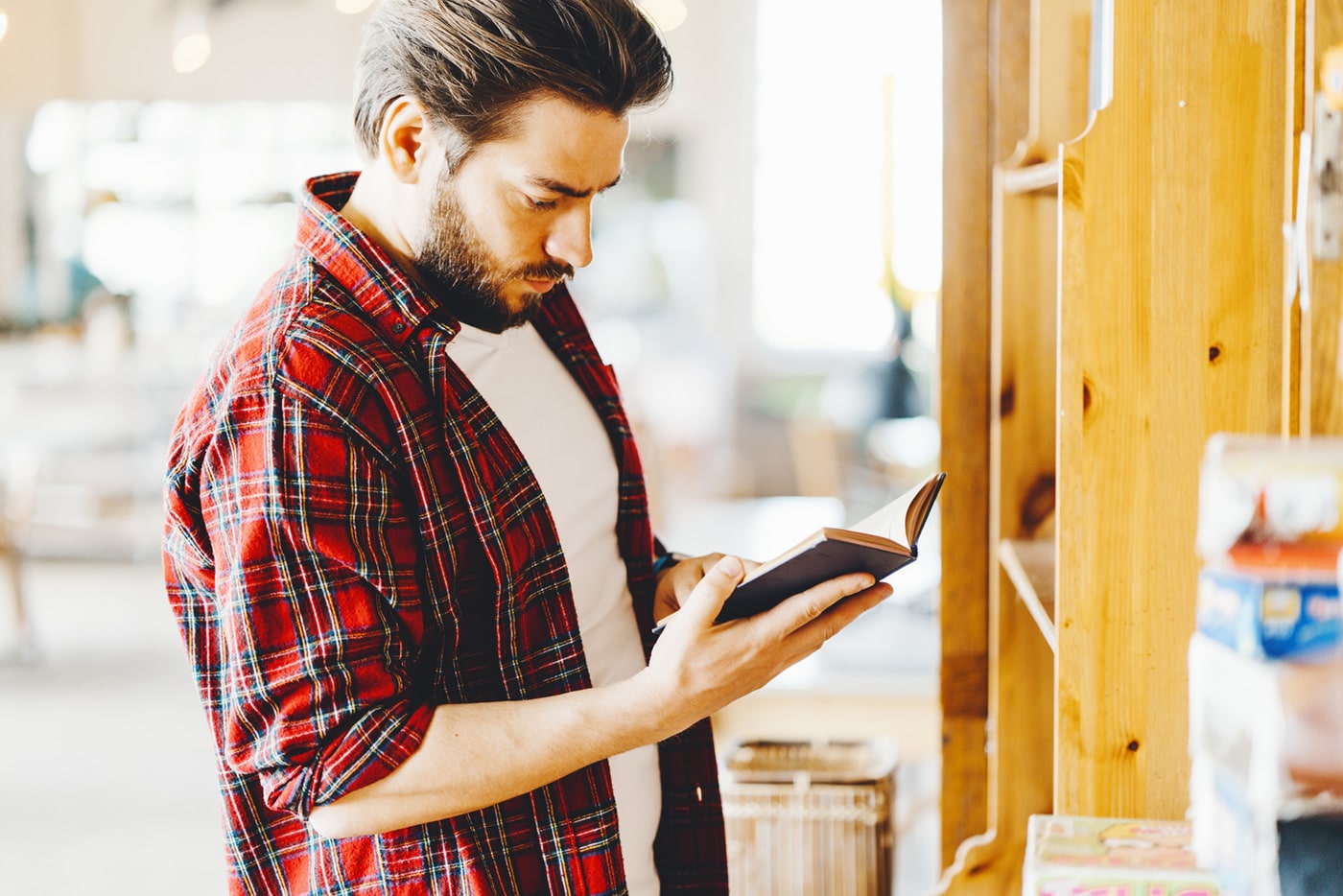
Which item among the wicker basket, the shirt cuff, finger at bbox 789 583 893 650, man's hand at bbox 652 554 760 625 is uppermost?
finger at bbox 789 583 893 650

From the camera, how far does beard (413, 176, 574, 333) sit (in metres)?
1.19

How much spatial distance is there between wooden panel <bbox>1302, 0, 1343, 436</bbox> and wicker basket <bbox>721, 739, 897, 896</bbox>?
5.18 ft

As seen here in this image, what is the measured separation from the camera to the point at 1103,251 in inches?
41.4

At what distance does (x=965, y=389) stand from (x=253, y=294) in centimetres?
274

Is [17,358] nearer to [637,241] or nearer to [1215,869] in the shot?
[637,241]

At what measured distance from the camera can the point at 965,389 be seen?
191cm

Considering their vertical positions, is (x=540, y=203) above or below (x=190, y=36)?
below

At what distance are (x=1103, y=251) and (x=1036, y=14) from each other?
0.65 meters

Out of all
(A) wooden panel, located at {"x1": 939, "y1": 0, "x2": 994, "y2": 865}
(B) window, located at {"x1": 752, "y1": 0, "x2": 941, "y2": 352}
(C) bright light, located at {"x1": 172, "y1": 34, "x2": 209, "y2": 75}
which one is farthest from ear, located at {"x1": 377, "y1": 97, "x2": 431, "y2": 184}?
(B) window, located at {"x1": 752, "y1": 0, "x2": 941, "y2": 352}

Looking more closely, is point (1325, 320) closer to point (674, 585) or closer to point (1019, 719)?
point (674, 585)

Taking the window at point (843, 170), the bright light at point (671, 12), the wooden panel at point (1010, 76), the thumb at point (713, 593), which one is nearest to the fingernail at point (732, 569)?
the thumb at point (713, 593)

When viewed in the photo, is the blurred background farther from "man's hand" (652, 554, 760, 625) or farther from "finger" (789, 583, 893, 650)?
"finger" (789, 583, 893, 650)

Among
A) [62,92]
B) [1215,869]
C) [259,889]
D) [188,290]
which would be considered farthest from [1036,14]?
[188,290]

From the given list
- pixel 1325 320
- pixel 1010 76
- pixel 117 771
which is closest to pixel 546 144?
pixel 1325 320
